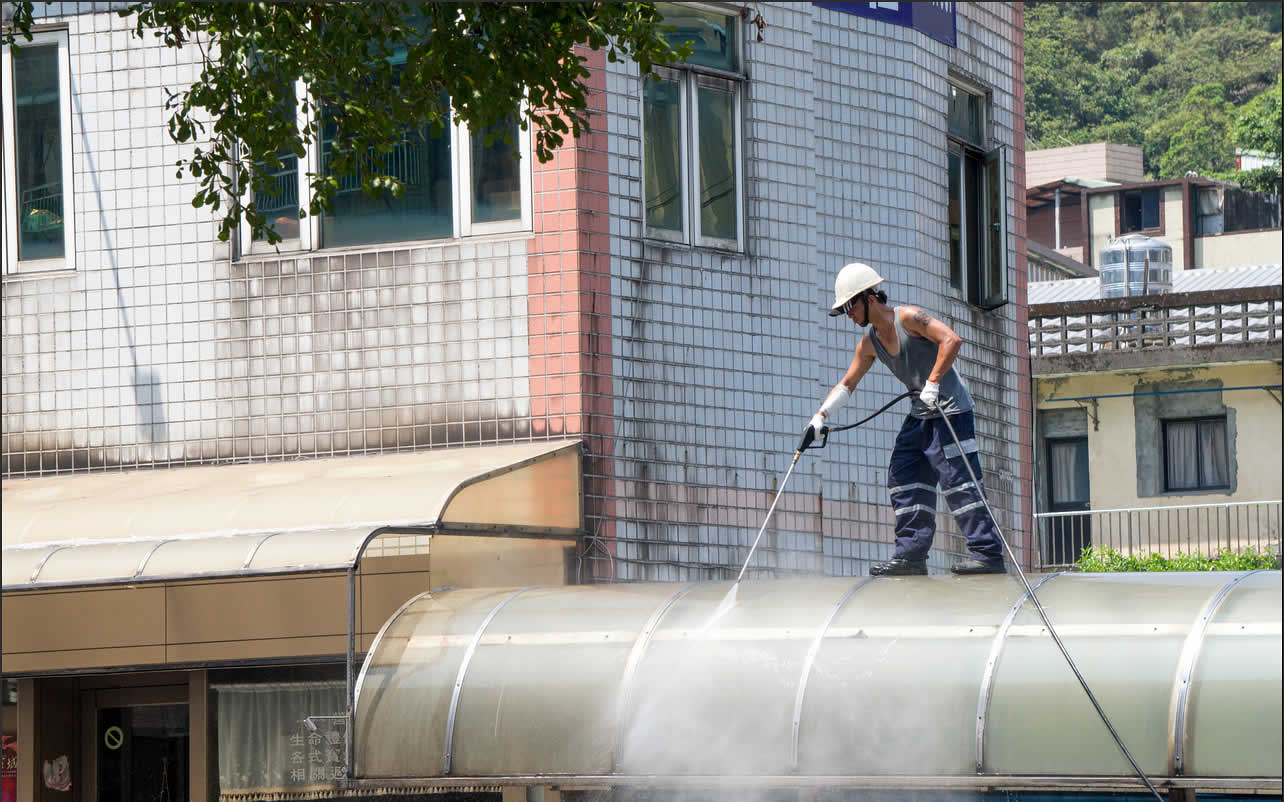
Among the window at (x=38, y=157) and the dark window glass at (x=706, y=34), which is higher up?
the dark window glass at (x=706, y=34)

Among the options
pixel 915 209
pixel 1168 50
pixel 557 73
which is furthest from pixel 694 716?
pixel 1168 50

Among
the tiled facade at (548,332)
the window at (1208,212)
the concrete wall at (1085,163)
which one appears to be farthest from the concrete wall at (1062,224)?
the tiled facade at (548,332)

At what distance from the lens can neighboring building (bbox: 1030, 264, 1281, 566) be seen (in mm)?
33531

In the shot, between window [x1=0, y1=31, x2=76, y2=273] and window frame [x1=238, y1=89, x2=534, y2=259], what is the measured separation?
1483mm

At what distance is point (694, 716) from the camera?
33.9ft

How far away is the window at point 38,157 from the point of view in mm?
14391

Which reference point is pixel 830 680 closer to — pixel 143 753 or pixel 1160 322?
pixel 143 753

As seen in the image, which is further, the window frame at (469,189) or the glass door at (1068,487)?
the glass door at (1068,487)

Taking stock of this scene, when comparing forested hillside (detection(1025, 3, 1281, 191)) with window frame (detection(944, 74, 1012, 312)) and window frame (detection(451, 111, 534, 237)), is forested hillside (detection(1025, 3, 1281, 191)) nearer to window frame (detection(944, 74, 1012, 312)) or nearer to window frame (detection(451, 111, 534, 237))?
window frame (detection(944, 74, 1012, 312))

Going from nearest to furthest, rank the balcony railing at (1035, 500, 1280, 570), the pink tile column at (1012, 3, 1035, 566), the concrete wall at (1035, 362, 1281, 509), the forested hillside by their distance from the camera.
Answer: the pink tile column at (1012, 3, 1035, 566), the balcony railing at (1035, 500, 1280, 570), the concrete wall at (1035, 362, 1281, 509), the forested hillside

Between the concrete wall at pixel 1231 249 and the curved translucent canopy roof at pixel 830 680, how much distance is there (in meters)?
42.5

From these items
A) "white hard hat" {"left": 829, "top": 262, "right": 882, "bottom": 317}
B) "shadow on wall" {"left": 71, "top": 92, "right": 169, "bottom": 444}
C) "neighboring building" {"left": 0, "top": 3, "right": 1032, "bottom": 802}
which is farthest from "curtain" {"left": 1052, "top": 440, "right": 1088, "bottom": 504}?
"white hard hat" {"left": 829, "top": 262, "right": 882, "bottom": 317}

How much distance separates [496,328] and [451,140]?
4.70 feet

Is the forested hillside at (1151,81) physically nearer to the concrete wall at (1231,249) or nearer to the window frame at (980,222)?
the concrete wall at (1231,249)
